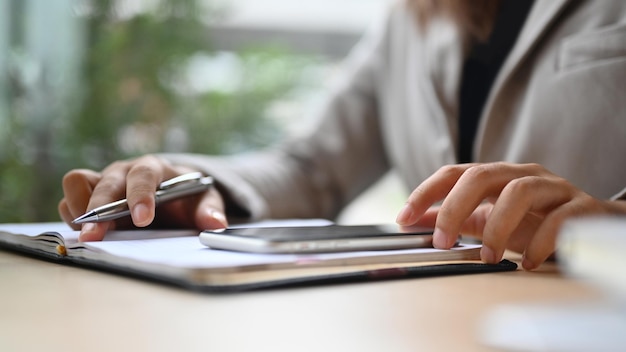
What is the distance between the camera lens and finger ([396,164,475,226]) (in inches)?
25.2

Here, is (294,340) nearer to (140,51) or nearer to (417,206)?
(417,206)

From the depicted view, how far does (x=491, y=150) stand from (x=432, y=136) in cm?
13

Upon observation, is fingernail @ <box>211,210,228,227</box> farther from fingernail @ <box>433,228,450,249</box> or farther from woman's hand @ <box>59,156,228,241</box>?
fingernail @ <box>433,228,450,249</box>

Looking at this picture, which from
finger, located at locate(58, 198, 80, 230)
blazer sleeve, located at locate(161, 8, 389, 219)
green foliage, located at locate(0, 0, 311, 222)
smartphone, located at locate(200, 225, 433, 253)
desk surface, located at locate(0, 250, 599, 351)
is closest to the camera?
Result: desk surface, located at locate(0, 250, 599, 351)

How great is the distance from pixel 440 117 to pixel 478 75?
0.09 metres

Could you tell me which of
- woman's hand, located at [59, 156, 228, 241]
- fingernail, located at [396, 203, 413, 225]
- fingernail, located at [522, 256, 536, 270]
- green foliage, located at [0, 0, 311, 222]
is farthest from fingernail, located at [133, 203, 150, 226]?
green foliage, located at [0, 0, 311, 222]

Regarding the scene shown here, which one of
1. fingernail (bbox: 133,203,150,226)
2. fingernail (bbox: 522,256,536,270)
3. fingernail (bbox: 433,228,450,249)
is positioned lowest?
fingernail (bbox: 522,256,536,270)

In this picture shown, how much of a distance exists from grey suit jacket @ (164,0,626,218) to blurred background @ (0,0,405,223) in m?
0.18

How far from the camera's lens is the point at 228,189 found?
0.94 meters

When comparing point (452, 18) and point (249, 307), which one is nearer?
point (249, 307)

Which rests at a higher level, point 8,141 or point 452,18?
point 452,18

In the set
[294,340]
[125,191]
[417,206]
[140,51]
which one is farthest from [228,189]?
[140,51]

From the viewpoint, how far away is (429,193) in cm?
64

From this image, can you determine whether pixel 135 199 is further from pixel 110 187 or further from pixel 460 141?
pixel 460 141
